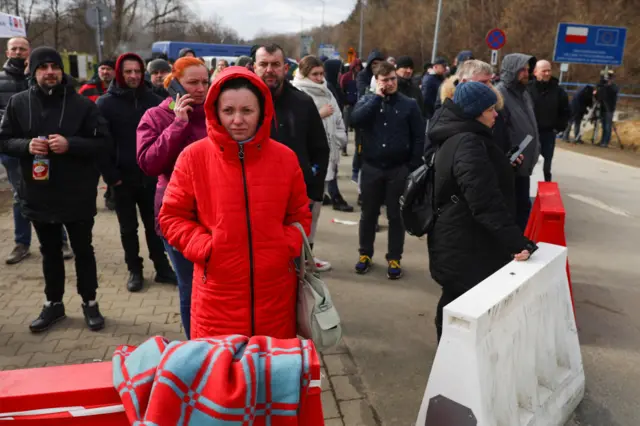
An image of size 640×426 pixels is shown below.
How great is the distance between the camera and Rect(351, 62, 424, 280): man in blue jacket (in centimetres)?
495

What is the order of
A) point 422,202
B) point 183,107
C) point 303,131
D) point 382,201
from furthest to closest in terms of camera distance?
1. point 382,201
2. point 303,131
3. point 422,202
4. point 183,107

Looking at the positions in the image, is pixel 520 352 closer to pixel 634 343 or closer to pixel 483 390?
pixel 483 390

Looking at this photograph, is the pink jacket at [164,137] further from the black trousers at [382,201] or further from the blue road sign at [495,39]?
the blue road sign at [495,39]

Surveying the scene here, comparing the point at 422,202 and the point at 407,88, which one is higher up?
the point at 407,88

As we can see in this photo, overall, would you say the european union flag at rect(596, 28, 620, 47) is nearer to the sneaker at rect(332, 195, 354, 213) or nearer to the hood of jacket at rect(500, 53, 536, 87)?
the sneaker at rect(332, 195, 354, 213)

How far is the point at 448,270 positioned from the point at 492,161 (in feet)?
2.26

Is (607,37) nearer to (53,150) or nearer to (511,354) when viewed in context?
(511,354)

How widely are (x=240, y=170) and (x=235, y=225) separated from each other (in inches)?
9.7

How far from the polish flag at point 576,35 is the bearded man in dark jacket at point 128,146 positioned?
1807 cm

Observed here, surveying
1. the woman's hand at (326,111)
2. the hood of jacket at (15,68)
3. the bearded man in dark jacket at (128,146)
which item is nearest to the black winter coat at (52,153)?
the bearded man in dark jacket at (128,146)

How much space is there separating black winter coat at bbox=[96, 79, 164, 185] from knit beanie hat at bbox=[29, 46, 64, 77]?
814 mm

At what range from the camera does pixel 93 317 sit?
4.05 metres

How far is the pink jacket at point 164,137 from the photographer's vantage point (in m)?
2.97

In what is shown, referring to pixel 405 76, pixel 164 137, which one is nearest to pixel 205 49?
pixel 405 76
